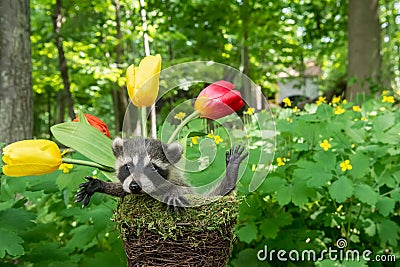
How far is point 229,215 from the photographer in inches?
34.2

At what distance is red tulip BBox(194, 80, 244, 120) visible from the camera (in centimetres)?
83

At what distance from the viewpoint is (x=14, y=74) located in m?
2.36

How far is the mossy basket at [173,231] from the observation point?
0.82 metres

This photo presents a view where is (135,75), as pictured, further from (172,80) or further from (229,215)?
(229,215)

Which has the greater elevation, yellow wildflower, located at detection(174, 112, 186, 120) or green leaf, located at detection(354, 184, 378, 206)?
yellow wildflower, located at detection(174, 112, 186, 120)

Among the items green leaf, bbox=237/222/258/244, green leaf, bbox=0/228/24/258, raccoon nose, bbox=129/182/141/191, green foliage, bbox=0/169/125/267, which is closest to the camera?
raccoon nose, bbox=129/182/141/191

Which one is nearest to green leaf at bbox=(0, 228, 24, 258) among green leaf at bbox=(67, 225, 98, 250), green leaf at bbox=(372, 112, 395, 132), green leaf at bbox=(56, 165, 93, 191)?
green leaf at bbox=(56, 165, 93, 191)

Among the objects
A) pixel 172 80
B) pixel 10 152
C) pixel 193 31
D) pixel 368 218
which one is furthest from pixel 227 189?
pixel 193 31

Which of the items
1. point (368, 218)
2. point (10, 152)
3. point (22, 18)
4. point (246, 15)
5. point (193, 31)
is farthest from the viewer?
point (193, 31)

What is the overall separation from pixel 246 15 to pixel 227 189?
4.45 meters

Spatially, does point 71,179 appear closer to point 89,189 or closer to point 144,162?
point 89,189

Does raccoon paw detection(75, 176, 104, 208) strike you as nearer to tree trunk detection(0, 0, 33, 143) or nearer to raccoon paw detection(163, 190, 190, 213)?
raccoon paw detection(163, 190, 190, 213)

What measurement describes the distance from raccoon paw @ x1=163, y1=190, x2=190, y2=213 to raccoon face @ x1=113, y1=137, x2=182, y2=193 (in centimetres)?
3

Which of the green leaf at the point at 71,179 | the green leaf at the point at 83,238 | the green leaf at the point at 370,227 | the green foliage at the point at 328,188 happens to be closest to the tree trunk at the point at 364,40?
the green foliage at the point at 328,188
